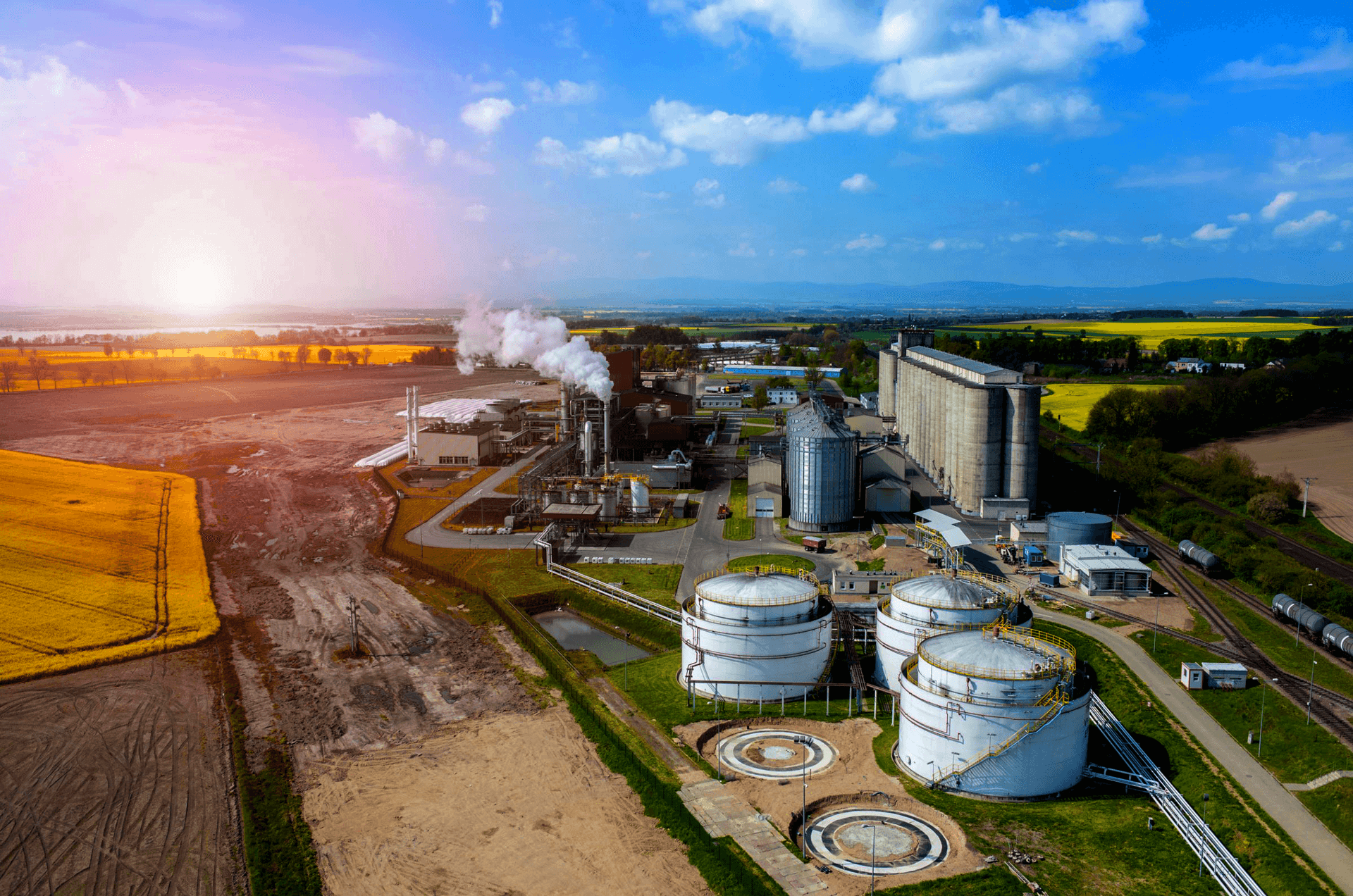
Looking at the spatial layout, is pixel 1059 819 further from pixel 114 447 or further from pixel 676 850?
pixel 114 447

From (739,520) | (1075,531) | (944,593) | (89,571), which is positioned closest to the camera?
(944,593)

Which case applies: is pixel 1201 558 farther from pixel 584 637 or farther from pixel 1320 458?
pixel 1320 458

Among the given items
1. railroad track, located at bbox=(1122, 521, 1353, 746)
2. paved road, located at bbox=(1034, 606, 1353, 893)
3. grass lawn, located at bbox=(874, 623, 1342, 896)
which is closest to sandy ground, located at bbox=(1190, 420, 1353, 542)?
railroad track, located at bbox=(1122, 521, 1353, 746)

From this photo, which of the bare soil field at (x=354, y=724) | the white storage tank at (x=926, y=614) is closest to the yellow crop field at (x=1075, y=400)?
the white storage tank at (x=926, y=614)

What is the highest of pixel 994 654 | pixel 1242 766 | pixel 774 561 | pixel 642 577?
pixel 994 654

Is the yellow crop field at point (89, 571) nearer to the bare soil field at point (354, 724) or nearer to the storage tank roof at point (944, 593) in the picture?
the bare soil field at point (354, 724)

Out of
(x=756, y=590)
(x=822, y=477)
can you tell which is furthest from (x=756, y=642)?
(x=822, y=477)

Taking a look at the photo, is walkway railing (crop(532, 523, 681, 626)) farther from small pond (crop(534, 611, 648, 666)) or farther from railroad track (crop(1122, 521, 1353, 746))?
railroad track (crop(1122, 521, 1353, 746))
